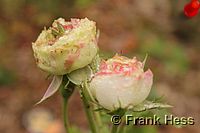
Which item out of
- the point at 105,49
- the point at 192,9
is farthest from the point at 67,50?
the point at 105,49

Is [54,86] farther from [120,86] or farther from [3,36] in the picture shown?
[3,36]

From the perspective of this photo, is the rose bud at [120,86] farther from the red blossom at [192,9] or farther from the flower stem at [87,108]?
the red blossom at [192,9]

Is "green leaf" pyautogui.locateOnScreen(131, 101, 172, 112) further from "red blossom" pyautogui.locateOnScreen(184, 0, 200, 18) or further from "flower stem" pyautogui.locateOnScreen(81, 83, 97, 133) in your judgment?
"red blossom" pyautogui.locateOnScreen(184, 0, 200, 18)

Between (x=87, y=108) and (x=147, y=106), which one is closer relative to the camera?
(x=147, y=106)

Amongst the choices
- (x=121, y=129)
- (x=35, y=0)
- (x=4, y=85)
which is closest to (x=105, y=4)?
(x=35, y=0)

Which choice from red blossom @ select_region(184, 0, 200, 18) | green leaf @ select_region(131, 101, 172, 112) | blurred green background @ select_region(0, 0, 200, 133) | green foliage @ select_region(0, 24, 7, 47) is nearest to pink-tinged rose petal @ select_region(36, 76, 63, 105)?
green leaf @ select_region(131, 101, 172, 112)

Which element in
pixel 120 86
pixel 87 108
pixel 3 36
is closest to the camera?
pixel 120 86

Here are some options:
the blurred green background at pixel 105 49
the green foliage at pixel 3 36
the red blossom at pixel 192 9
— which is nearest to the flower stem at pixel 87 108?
the red blossom at pixel 192 9
